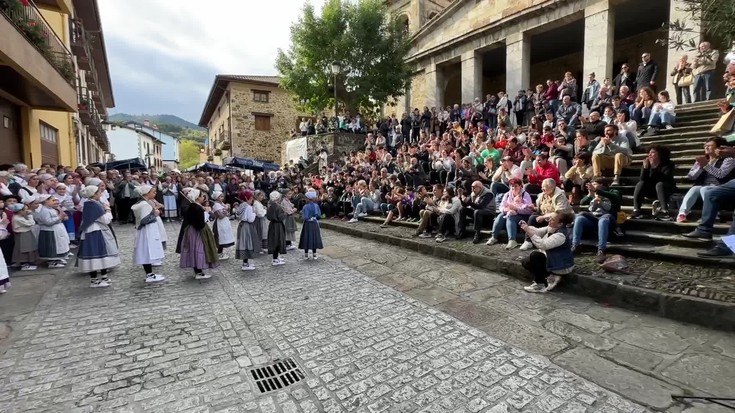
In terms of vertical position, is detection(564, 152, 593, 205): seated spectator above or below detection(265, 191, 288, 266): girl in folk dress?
above

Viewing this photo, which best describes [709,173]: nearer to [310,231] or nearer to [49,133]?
[310,231]

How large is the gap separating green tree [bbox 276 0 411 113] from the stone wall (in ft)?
34.9

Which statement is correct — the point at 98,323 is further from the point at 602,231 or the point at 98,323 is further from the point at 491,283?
the point at 602,231

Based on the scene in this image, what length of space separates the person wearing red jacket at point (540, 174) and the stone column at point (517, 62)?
9.39m

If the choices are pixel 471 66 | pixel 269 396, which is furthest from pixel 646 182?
pixel 471 66

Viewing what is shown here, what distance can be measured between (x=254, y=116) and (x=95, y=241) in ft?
96.5

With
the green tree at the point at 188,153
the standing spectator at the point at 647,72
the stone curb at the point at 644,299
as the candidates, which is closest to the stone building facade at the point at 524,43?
the standing spectator at the point at 647,72

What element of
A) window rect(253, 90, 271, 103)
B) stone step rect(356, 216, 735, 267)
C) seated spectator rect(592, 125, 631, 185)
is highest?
window rect(253, 90, 271, 103)

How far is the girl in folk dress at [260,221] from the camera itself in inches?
297

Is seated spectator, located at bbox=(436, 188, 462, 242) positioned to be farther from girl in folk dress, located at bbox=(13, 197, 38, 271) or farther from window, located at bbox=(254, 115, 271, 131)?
window, located at bbox=(254, 115, 271, 131)

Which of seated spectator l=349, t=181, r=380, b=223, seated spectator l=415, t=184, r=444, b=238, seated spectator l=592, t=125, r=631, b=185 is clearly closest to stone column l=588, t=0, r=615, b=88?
seated spectator l=592, t=125, r=631, b=185

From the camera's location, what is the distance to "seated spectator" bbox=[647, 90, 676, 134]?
8.83 meters

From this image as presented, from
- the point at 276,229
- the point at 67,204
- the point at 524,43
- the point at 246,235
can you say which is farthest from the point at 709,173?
the point at 524,43

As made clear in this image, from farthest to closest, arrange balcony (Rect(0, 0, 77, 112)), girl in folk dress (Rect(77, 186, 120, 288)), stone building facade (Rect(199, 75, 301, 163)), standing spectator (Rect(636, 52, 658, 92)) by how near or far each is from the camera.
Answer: stone building facade (Rect(199, 75, 301, 163)) < standing spectator (Rect(636, 52, 658, 92)) < balcony (Rect(0, 0, 77, 112)) < girl in folk dress (Rect(77, 186, 120, 288))
